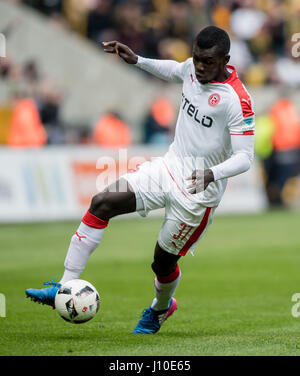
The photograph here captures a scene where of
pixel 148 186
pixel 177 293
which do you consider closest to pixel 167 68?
pixel 148 186

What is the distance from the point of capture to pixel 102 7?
22031mm

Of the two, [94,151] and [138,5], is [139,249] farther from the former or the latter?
[138,5]

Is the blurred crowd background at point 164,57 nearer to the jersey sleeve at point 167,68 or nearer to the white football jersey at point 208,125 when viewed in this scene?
the jersey sleeve at point 167,68

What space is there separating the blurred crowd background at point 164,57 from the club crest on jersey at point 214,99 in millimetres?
11611

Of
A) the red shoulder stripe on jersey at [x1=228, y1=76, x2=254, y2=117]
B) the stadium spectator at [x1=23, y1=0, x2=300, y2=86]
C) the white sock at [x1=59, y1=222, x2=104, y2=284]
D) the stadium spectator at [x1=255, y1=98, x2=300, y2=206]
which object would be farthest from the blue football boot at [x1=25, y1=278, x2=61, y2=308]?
the stadium spectator at [x1=23, y1=0, x2=300, y2=86]

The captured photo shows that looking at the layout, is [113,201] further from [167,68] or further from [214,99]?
[167,68]

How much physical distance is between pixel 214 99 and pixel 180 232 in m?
1.18

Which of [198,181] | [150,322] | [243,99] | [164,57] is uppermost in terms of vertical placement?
[243,99]

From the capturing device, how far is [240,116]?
262 inches

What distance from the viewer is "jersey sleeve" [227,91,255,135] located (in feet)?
21.8

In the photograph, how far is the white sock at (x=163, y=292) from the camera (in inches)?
288

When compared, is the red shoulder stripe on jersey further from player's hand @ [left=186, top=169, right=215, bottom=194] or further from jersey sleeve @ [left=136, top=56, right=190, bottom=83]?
player's hand @ [left=186, top=169, right=215, bottom=194]
